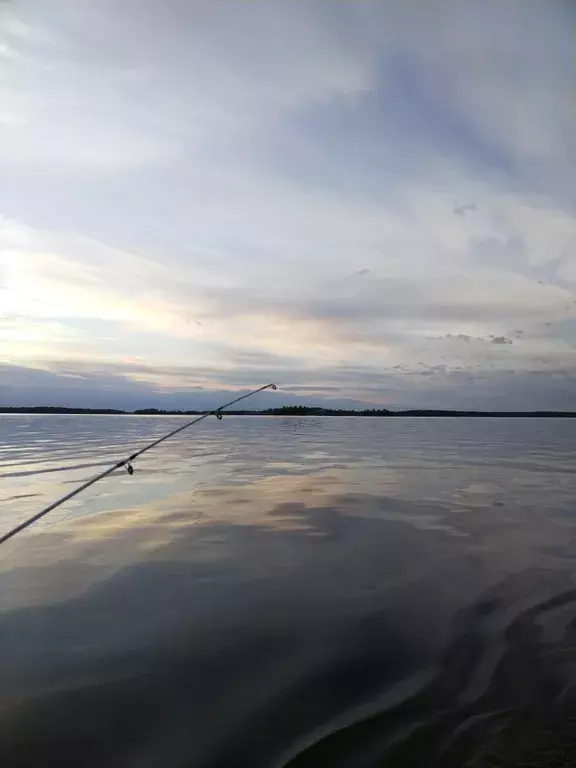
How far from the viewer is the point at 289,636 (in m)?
6.95

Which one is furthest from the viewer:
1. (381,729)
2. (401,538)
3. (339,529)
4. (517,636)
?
(339,529)

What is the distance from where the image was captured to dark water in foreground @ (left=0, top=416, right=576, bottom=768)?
4.73 metres

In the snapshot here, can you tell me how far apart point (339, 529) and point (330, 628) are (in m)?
5.76

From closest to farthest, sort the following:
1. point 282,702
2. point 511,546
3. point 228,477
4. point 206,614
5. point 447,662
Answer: point 282,702 < point 447,662 < point 206,614 < point 511,546 < point 228,477

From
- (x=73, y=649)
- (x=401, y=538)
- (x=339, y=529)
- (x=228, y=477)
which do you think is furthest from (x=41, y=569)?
(x=228, y=477)

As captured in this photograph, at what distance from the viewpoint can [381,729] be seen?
4848mm

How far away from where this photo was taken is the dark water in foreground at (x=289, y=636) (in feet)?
15.5

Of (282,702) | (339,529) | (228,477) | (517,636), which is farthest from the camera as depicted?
(228,477)

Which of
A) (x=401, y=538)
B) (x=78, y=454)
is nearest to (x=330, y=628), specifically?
(x=401, y=538)

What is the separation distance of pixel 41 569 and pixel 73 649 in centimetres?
371

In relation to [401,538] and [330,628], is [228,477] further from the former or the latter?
[330,628]

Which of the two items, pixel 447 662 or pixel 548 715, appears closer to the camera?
pixel 548 715

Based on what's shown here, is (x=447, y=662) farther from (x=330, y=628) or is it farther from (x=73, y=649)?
(x=73, y=649)

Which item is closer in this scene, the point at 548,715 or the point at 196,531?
the point at 548,715
